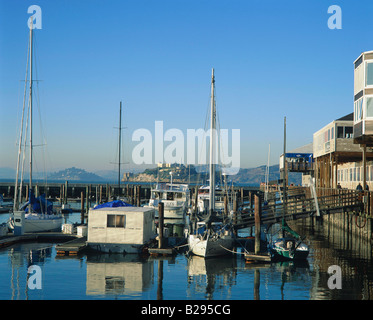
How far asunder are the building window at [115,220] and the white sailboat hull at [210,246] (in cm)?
502

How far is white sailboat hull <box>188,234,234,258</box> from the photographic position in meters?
31.8

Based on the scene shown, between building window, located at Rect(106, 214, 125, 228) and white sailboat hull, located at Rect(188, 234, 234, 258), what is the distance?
502 centimetres

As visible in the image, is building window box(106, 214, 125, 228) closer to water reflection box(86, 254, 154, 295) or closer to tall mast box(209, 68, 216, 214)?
water reflection box(86, 254, 154, 295)

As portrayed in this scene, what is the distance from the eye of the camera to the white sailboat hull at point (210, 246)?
3178cm

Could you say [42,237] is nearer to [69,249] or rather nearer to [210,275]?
[69,249]

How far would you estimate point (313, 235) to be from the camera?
47156 mm

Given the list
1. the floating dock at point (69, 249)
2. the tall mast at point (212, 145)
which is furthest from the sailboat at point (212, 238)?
the floating dock at point (69, 249)

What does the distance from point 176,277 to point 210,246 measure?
18.2ft

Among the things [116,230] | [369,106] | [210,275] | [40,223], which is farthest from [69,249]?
[369,106]

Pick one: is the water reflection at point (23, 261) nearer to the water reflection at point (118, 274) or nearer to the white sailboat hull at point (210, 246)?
the water reflection at point (118, 274)

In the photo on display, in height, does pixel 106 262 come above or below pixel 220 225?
below
